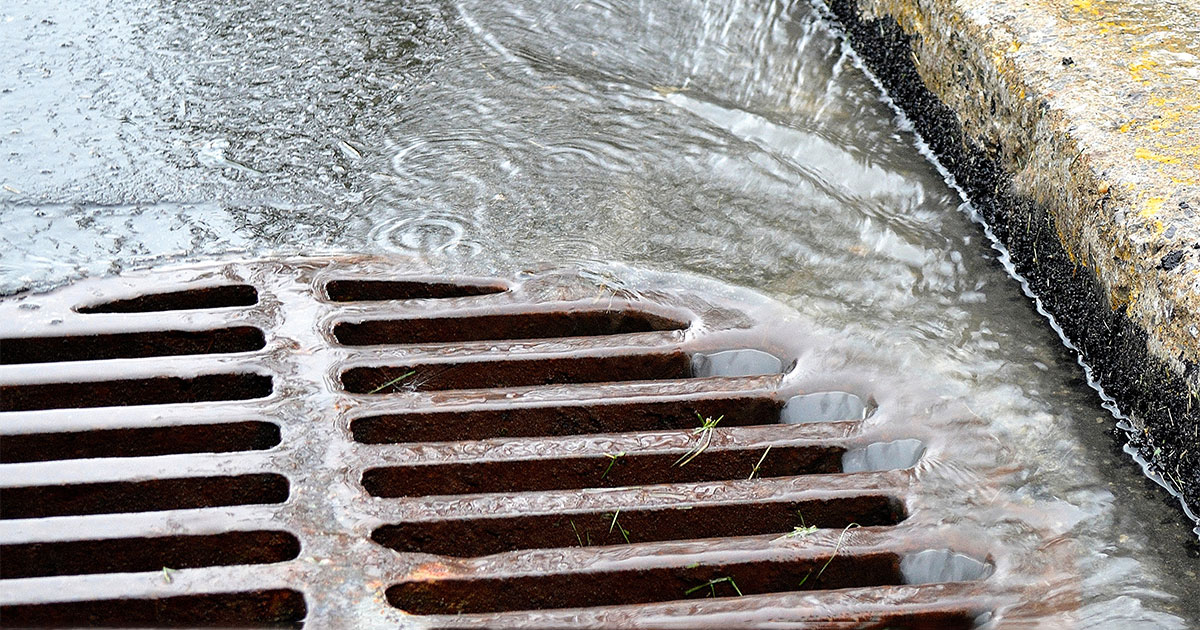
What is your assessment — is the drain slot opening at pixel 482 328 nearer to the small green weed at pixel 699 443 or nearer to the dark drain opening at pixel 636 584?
the small green weed at pixel 699 443

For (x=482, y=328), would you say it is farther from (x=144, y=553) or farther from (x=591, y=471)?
(x=144, y=553)

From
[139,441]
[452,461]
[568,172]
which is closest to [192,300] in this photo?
[139,441]

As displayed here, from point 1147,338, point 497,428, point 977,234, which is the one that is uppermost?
point 497,428

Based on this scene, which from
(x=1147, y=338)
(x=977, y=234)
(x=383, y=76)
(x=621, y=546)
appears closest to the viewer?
A: (x=621, y=546)

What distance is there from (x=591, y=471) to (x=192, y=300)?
89 centimetres

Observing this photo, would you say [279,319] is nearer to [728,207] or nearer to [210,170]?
[210,170]

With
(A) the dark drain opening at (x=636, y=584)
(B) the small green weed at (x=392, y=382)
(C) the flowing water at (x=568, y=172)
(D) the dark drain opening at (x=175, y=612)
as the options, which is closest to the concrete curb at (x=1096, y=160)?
(C) the flowing water at (x=568, y=172)

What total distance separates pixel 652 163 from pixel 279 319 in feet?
3.08

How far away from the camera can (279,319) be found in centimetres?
200

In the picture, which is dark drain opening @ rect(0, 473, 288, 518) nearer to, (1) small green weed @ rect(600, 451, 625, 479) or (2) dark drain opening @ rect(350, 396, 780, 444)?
(2) dark drain opening @ rect(350, 396, 780, 444)

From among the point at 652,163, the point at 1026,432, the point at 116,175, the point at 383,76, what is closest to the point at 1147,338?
the point at 1026,432

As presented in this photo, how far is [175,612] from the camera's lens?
1565 mm

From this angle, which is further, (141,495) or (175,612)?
(141,495)

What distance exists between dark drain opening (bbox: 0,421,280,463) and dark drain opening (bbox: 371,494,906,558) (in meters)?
0.35
